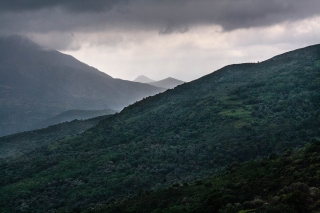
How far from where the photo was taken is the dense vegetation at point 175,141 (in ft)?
164

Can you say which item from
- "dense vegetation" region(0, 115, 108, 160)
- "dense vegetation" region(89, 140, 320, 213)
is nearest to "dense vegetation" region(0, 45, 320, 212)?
"dense vegetation" region(89, 140, 320, 213)

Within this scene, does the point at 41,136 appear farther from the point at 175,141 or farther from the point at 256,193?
the point at 256,193

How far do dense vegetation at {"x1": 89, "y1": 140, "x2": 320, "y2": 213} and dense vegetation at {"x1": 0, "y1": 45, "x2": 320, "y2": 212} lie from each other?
1298 centimetres

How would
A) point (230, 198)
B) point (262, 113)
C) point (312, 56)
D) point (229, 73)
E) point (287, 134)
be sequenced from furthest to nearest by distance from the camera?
point (229, 73), point (312, 56), point (262, 113), point (287, 134), point (230, 198)

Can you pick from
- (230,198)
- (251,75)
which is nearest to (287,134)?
(230,198)

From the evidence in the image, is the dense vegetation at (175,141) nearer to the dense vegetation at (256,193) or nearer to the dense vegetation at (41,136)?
the dense vegetation at (256,193)

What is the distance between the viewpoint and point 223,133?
6066 centimetres

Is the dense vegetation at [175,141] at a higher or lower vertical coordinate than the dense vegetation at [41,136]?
lower

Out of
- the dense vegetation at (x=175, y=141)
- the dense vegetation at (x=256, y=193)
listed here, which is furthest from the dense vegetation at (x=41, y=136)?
the dense vegetation at (x=256, y=193)

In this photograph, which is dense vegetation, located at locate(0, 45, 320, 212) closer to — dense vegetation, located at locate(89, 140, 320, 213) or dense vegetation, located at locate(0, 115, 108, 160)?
dense vegetation, located at locate(89, 140, 320, 213)

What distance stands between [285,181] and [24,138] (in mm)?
116762

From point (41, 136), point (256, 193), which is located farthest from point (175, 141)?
point (41, 136)

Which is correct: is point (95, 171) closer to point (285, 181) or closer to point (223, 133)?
point (223, 133)

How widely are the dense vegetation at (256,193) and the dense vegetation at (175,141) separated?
42.6 feet
